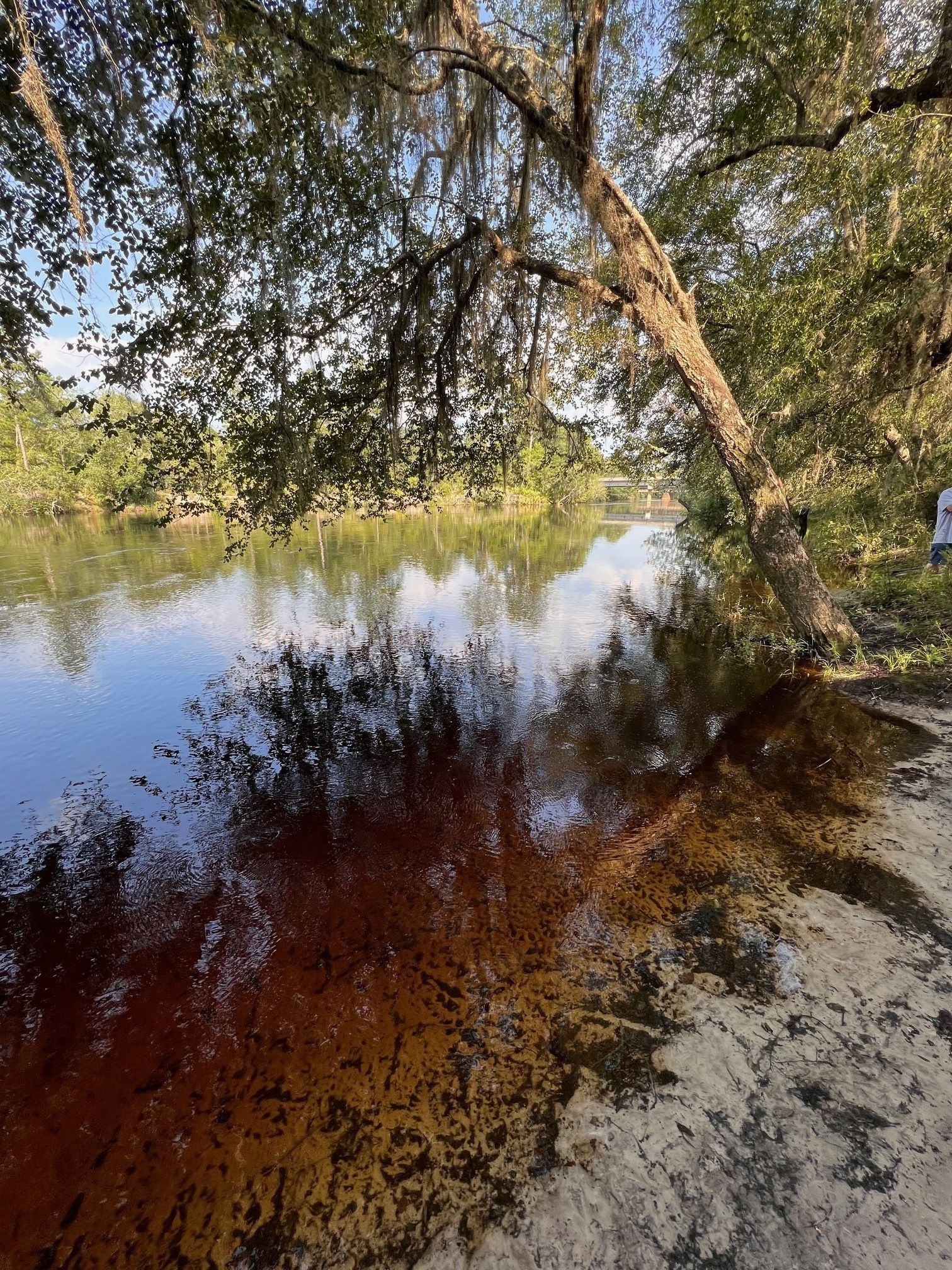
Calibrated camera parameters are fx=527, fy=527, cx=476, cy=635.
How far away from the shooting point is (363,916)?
112 inches

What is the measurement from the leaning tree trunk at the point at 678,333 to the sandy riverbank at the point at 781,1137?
4.91m

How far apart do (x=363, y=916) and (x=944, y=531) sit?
891 centimetres

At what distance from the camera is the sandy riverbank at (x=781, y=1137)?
1.47 meters

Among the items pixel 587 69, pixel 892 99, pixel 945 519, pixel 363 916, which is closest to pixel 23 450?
pixel 587 69

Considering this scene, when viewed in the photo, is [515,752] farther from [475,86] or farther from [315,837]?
[475,86]

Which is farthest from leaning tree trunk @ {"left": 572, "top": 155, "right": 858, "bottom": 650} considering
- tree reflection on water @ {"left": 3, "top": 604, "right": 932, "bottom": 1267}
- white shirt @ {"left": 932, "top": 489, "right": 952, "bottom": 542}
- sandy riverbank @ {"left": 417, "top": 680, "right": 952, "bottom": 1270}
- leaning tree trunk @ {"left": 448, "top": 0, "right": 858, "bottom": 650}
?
sandy riverbank @ {"left": 417, "top": 680, "right": 952, "bottom": 1270}

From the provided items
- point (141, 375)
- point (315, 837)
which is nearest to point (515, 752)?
point (315, 837)

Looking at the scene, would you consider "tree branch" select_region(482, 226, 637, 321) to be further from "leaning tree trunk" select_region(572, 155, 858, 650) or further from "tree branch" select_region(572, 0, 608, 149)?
"tree branch" select_region(572, 0, 608, 149)

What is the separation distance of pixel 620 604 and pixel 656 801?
7.36 metres

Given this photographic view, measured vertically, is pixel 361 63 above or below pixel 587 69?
above

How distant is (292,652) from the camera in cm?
796

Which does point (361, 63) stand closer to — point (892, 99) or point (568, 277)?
point (568, 277)

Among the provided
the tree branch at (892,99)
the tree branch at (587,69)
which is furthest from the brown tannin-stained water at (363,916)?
the tree branch at (892,99)

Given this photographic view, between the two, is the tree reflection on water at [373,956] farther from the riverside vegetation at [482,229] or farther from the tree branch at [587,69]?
the tree branch at [587,69]
